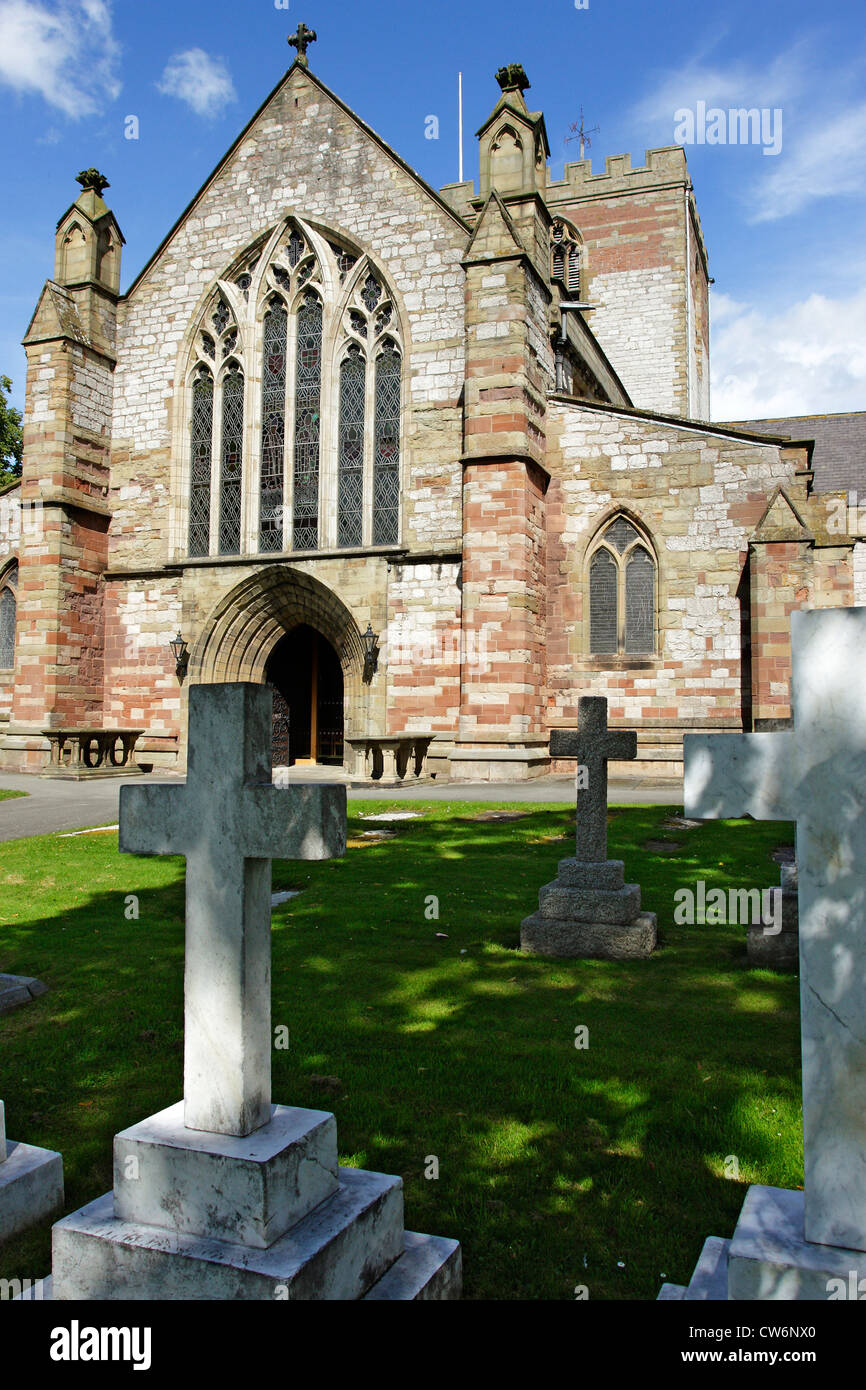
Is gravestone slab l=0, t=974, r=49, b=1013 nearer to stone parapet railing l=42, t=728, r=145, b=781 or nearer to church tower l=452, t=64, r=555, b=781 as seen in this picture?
church tower l=452, t=64, r=555, b=781

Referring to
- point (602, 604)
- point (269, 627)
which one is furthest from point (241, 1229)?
point (269, 627)

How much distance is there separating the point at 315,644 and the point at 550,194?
2170cm

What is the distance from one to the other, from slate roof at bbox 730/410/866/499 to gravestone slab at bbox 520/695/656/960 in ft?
59.4

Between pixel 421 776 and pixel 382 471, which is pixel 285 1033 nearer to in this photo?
pixel 421 776

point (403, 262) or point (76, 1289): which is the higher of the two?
point (403, 262)

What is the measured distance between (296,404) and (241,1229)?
18493 millimetres

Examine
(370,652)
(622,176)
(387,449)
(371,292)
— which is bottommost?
(370,652)

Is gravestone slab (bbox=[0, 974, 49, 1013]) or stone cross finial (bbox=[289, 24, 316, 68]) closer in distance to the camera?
gravestone slab (bbox=[0, 974, 49, 1013])

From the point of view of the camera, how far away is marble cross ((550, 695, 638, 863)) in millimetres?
6156

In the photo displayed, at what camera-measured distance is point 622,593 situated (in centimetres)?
1725

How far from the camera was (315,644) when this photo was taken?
20531 mm

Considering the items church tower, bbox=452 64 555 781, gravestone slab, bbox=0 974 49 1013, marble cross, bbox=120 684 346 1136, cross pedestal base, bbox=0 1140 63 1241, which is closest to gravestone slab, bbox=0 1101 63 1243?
cross pedestal base, bbox=0 1140 63 1241

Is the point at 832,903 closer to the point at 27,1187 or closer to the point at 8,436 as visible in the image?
the point at 27,1187
